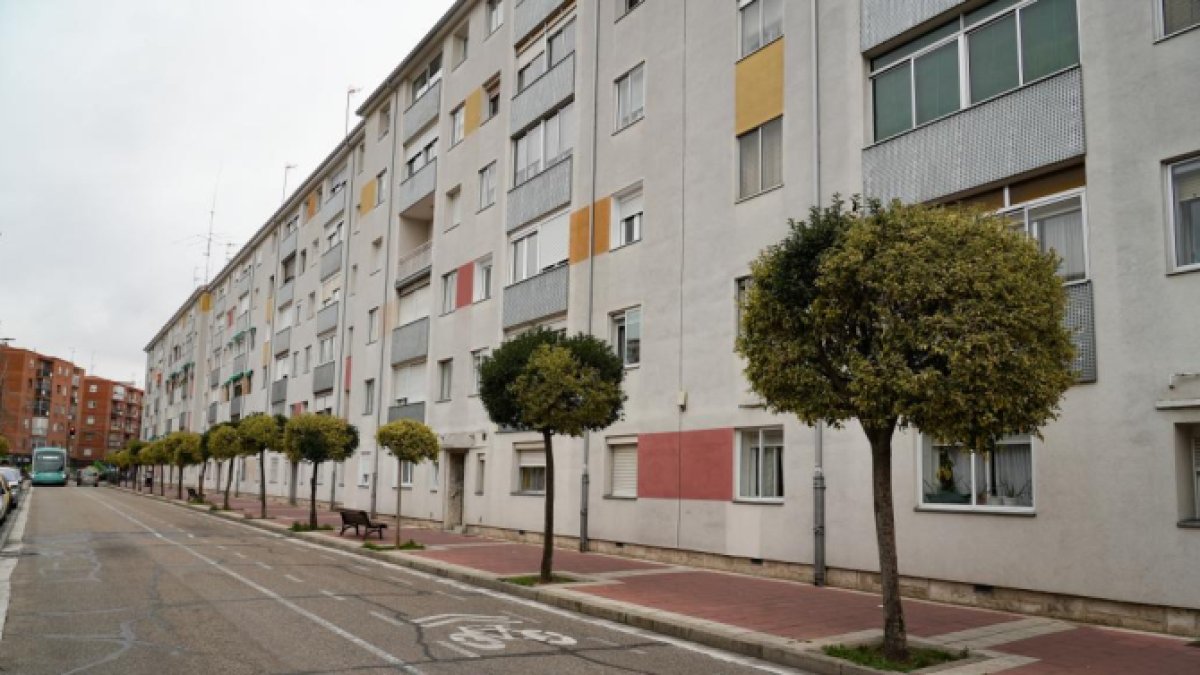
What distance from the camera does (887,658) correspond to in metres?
8.76

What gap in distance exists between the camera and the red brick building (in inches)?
5113

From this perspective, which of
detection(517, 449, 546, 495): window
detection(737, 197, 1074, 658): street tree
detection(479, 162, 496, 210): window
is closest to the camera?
detection(737, 197, 1074, 658): street tree

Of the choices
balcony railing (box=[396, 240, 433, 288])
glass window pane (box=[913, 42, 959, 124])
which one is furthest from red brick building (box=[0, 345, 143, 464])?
glass window pane (box=[913, 42, 959, 124])

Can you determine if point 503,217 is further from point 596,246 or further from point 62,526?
point 62,526

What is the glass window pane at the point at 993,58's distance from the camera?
13.0 metres

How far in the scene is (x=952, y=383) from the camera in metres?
8.47

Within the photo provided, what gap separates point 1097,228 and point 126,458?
79.1 m

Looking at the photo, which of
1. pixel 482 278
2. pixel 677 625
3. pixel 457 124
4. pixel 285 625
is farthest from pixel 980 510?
pixel 457 124

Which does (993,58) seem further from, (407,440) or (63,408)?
(63,408)

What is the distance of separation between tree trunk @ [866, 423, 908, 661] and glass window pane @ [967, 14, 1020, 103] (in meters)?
6.50

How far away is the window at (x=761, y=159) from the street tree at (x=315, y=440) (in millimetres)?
16335

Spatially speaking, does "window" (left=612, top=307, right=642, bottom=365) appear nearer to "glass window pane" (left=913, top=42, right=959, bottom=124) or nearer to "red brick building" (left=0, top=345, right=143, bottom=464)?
"glass window pane" (left=913, top=42, right=959, bottom=124)

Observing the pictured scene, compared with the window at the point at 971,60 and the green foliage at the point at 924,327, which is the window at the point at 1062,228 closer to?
the window at the point at 971,60

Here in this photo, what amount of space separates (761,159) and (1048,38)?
569 cm
